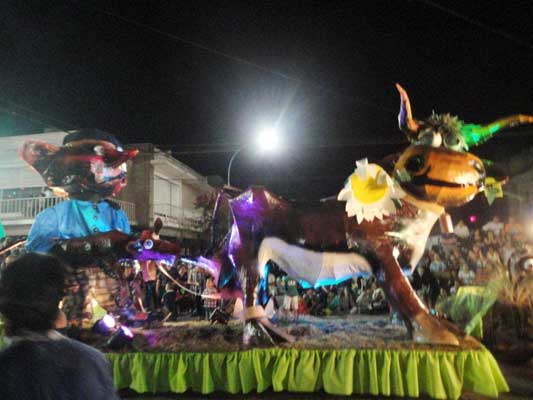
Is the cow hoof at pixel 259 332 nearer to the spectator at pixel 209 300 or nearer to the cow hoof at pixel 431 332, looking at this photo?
the cow hoof at pixel 431 332

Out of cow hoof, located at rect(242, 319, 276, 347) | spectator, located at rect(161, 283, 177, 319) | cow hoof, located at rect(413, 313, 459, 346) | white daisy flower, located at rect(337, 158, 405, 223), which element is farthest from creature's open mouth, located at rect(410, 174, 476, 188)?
spectator, located at rect(161, 283, 177, 319)

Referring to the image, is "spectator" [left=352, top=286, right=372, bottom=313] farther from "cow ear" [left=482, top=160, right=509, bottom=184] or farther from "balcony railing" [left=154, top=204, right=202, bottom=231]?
"balcony railing" [left=154, top=204, right=202, bottom=231]

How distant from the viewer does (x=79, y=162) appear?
530 centimetres

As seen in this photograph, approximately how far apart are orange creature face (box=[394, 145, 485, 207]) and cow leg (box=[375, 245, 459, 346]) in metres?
0.72

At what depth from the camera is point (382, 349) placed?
4289 millimetres

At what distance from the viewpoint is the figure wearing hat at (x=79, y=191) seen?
515 centimetres

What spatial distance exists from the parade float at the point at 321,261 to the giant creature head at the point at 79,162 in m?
0.01

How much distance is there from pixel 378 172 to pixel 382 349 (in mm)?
1784

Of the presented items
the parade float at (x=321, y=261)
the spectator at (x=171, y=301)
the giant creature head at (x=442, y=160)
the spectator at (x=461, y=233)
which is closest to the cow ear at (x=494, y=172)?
the parade float at (x=321, y=261)

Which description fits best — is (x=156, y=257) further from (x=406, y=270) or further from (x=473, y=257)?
(x=473, y=257)

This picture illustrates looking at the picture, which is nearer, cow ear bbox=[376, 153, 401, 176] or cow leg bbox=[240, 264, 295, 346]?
cow leg bbox=[240, 264, 295, 346]

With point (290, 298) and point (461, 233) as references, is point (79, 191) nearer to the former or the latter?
point (290, 298)

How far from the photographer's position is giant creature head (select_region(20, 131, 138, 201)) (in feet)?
17.3

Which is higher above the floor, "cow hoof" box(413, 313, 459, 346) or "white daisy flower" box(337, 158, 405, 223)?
"white daisy flower" box(337, 158, 405, 223)
